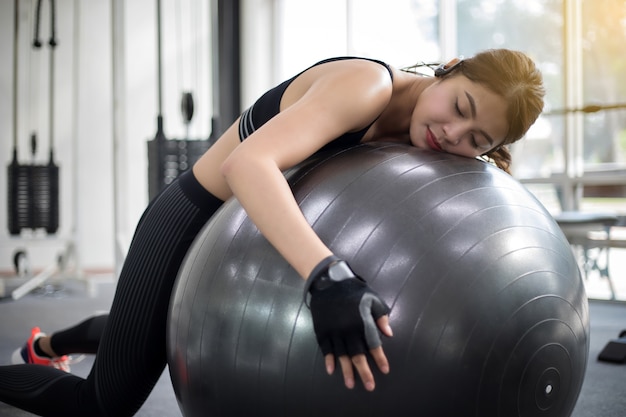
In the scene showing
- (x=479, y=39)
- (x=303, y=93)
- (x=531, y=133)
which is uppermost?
(x=479, y=39)

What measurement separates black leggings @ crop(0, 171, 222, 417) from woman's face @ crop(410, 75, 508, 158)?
A: 1.57ft

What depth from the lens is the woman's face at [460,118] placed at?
1229 millimetres

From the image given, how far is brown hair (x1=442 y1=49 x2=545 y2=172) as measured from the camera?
4.00 feet

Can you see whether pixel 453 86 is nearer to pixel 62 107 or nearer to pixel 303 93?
pixel 303 93

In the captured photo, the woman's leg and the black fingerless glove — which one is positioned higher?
the black fingerless glove

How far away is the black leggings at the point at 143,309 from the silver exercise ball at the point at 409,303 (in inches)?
10.1

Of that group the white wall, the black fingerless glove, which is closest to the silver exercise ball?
the black fingerless glove

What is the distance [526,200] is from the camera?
47.5 inches

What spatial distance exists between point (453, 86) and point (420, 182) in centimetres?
23

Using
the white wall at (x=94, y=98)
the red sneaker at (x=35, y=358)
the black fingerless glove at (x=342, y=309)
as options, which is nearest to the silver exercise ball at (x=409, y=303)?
the black fingerless glove at (x=342, y=309)

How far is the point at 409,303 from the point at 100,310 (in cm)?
311

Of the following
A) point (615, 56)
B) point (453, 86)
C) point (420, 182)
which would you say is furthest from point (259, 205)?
point (615, 56)

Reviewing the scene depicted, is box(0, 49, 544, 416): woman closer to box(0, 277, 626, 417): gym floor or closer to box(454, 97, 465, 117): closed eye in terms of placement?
box(454, 97, 465, 117): closed eye

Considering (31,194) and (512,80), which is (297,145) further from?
(31,194)
